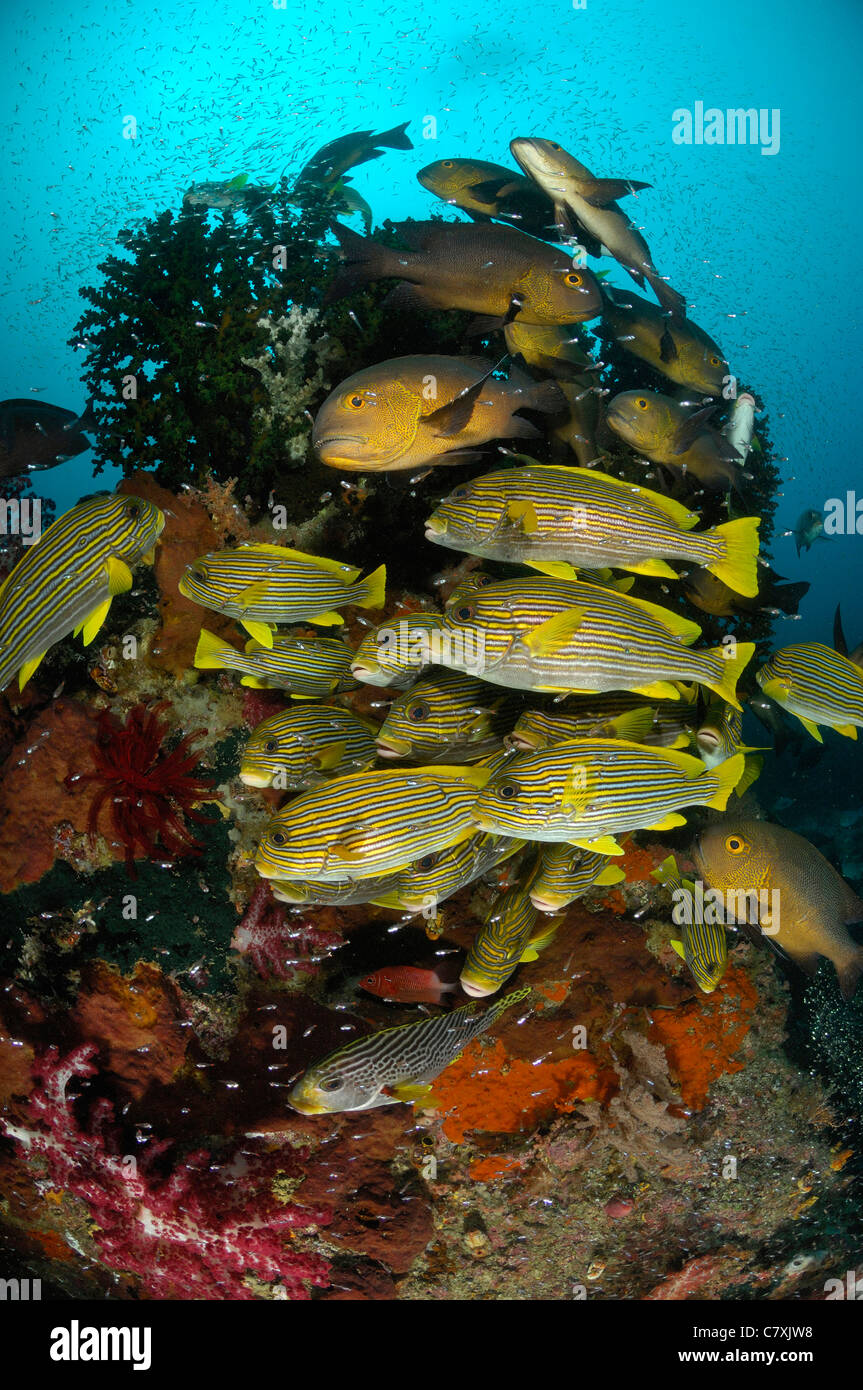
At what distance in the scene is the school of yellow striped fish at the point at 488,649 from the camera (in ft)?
8.11

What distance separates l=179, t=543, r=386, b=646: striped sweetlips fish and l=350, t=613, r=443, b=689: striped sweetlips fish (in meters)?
0.43

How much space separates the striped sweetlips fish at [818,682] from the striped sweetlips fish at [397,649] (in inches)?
72.3

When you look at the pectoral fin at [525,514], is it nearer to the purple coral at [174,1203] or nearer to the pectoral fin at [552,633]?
the pectoral fin at [552,633]

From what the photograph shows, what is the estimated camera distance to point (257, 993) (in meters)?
3.82

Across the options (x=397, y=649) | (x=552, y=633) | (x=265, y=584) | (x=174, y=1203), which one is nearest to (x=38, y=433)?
(x=265, y=584)

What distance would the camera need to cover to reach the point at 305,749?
9.98 feet

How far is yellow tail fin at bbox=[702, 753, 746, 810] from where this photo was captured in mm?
2740

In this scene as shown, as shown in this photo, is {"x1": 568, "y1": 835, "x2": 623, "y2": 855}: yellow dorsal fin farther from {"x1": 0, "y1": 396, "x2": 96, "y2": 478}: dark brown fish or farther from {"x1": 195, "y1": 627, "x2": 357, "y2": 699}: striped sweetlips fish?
{"x1": 0, "y1": 396, "x2": 96, "y2": 478}: dark brown fish

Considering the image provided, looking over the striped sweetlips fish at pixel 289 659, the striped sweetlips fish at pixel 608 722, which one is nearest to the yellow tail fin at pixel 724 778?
the striped sweetlips fish at pixel 608 722

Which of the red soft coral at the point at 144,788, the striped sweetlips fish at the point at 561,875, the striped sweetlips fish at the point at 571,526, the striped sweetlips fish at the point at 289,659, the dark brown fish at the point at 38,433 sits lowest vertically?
the striped sweetlips fish at the point at 561,875

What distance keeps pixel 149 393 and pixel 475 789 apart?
11.0ft

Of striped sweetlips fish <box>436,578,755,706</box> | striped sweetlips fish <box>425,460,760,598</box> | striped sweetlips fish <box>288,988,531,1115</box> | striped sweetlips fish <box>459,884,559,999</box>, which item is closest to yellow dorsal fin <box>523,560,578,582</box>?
striped sweetlips fish <box>425,460,760,598</box>

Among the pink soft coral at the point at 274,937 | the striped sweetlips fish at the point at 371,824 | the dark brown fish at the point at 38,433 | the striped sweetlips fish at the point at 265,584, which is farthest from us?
the dark brown fish at the point at 38,433
